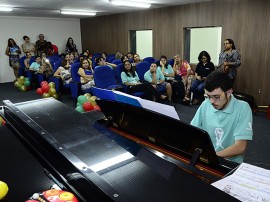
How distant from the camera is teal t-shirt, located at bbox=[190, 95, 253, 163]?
1628 mm

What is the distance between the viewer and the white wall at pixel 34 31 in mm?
9336

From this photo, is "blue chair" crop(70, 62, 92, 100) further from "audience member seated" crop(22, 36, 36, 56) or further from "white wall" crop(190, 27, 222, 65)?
"audience member seated" crop(22, 36, 36, 56)

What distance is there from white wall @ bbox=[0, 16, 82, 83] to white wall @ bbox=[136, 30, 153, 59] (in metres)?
3.09

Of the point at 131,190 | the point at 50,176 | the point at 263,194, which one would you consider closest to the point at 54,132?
the point at 50,176

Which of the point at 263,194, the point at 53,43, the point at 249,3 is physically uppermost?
the point at 249,3

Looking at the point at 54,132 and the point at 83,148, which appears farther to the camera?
the point at 54,132

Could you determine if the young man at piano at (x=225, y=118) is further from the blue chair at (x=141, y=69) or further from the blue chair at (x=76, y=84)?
the blue chair at (x=141, y=69)

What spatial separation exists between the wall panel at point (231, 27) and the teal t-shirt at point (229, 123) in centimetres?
439

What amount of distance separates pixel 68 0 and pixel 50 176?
5743mm

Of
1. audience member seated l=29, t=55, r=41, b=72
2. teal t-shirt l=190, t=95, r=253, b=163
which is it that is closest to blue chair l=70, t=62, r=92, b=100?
audience member seated l=29, t=55, r=41, b=72

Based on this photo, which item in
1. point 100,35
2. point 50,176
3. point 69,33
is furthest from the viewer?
point 69,33

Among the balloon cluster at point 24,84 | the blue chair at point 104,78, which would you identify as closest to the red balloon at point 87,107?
the blue chair at point 104,78

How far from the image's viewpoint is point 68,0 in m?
5.96

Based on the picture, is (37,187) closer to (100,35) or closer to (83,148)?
(83,148)
